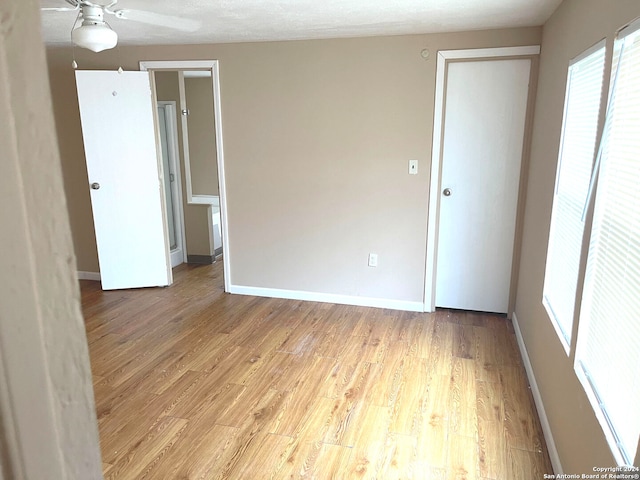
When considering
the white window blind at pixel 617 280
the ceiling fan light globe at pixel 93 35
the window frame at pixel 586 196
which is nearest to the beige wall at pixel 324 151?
the window frame at pixel 586 196

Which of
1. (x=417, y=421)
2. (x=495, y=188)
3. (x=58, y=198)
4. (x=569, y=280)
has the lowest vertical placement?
(x=417, y=421)

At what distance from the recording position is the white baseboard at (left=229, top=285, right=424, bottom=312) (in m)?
3.86

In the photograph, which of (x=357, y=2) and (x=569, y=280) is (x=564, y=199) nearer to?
(x=569, y=280)

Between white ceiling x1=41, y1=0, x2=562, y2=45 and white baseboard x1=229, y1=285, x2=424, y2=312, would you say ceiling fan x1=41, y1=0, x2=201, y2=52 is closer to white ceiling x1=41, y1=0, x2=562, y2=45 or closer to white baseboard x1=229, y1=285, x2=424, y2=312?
white ceiling x1=41, y1=0, x2=562, y2=45

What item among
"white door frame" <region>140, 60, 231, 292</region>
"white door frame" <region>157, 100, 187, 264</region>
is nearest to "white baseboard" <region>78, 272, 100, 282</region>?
"white door frame" <region>157, 100, 187, 264</region>

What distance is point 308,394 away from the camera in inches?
103

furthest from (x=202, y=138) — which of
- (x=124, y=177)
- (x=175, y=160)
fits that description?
(x=124, y=177)

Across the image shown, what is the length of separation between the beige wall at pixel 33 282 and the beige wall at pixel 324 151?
11.0ft

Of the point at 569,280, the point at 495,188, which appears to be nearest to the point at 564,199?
the point at 569,280

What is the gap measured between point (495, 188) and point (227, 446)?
104 inches

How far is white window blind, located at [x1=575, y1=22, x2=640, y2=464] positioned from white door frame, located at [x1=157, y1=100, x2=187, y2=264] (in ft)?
14.3

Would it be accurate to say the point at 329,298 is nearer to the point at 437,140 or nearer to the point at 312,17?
the point at 437,140

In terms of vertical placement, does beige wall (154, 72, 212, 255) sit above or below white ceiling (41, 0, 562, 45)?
below

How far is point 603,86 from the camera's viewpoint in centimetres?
171
